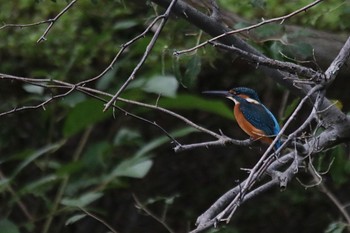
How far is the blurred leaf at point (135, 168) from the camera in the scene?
4274mm

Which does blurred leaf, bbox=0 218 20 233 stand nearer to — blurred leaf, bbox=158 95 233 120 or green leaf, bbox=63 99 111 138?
green leaf, bbox=63 99 111 138

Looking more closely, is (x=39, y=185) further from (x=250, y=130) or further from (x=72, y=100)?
(x=250, y=130)

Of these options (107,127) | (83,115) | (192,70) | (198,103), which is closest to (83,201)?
(83,115)

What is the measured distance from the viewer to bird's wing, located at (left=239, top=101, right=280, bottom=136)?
2990 millimetres

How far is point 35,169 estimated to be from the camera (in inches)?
222

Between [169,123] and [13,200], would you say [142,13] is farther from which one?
[13,200]

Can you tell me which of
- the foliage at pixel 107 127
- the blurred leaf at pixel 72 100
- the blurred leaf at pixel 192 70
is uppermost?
the blurred leaf at pixel 192 70

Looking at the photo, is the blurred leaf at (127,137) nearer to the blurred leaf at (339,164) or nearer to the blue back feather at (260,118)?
the blurred leaf at (339,164)

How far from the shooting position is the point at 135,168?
172 inches

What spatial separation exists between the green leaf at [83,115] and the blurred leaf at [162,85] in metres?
0.33

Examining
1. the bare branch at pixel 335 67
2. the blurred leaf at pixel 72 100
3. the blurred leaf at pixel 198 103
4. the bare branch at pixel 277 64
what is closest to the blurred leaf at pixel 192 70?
the blurred leaf at pixel 198 103

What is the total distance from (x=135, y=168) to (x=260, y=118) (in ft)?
4.82

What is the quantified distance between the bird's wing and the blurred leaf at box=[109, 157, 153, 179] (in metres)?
1.29

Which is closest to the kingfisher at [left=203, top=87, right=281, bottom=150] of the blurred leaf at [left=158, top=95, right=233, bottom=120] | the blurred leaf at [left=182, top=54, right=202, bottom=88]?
the blurred leaf at [left=182, top=54, right=202, bottom=88]
